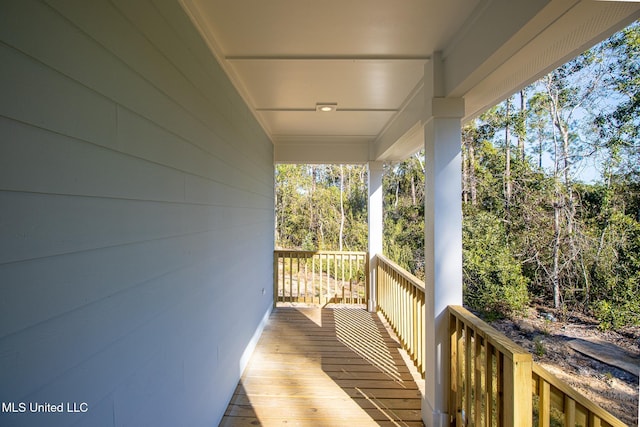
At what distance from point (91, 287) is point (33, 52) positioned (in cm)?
62

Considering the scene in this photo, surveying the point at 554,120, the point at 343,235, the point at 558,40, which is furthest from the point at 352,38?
the point at 343,235

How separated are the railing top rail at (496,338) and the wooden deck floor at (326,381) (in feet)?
3.13

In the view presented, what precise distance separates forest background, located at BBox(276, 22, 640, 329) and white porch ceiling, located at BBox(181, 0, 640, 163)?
4674 mm

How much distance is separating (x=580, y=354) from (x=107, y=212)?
707cm

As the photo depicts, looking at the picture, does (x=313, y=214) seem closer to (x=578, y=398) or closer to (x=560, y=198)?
(x=560, y=198)

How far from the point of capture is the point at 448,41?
6.37 feet

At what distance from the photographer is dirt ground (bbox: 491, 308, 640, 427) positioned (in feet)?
14.1

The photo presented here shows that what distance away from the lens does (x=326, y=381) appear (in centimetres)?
268

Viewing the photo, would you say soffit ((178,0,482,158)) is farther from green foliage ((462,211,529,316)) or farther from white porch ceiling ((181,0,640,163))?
green foliage ((462,211,529,316))

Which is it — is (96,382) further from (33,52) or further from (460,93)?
(460,93)

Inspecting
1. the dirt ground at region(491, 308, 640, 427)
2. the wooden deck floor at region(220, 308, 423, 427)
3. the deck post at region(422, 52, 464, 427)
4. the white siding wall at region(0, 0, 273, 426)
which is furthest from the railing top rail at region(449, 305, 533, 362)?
the dirt ground at region(491, 308, 640, 427)

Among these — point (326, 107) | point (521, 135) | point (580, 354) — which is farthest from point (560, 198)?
point (326, 107)

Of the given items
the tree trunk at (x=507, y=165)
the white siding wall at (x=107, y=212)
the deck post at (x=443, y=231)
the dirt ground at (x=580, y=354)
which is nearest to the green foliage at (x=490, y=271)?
the dirt ground at (x=580, y=354)

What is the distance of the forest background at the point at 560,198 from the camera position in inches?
198
